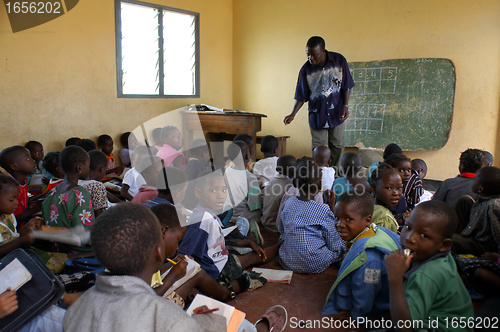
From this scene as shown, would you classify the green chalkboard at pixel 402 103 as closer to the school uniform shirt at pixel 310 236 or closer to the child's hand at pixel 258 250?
the school uniform shirt at pixel 310 236

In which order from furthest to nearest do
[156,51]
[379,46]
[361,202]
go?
[156,51], [379,46], [361,202]

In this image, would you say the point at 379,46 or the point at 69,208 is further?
the point at 379,46

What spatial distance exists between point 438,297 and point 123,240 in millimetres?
1192

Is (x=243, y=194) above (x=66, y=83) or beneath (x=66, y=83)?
beneath

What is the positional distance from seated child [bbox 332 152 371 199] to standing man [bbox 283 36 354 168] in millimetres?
934

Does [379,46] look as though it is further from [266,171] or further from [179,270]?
[179,270]

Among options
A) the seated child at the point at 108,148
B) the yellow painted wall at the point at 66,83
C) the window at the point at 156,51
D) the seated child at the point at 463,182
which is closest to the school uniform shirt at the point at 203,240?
the seated child at the point at 463,182

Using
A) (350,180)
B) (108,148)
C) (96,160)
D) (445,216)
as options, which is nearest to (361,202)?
(445,216)

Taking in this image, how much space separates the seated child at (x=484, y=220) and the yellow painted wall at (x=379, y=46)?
8.49 feet

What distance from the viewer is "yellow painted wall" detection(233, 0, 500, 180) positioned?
4430 millimetres

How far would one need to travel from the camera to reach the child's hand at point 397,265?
4.71ft

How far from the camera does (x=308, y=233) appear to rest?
235 centimetres

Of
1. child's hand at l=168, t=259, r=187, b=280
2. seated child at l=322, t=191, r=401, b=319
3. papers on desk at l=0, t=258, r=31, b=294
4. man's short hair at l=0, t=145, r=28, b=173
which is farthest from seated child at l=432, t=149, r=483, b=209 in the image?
man's short hair at l=0, t=145, r=28, b=173

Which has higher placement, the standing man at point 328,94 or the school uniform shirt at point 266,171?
the standing man at point 328,94
